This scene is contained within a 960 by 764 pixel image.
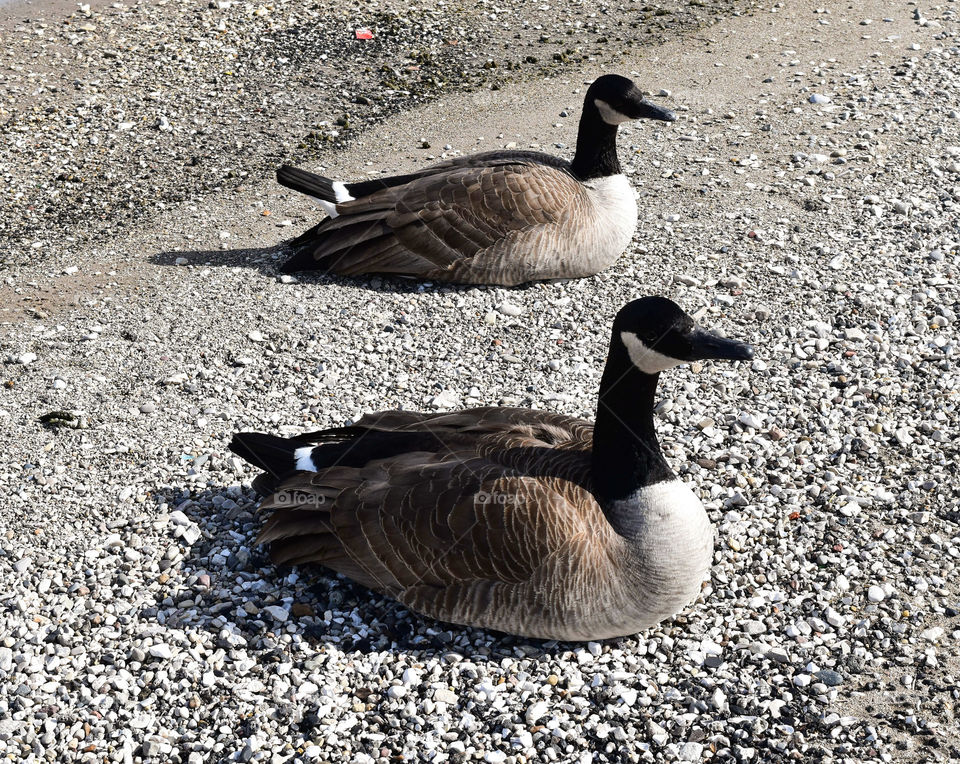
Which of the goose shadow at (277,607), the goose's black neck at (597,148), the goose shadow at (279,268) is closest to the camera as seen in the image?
the goose shadow at (277,607)

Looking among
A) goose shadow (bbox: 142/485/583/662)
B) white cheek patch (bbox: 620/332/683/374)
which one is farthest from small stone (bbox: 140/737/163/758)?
white cheek patch (bbox: 620/332/683/374)

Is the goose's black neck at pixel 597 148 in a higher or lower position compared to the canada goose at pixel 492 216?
higher

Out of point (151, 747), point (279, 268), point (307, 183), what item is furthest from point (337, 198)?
point (151, 747)

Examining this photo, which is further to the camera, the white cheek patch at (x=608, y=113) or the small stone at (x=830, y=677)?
the white cheek patch at (x=608, y=113)

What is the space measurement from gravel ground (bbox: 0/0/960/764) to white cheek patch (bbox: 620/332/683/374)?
1337 millimetres

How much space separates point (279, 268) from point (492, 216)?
1876mm

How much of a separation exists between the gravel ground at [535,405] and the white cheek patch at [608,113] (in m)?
0.99

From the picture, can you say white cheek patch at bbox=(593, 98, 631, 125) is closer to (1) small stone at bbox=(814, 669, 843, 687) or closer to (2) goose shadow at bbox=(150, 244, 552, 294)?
(2) goose shadow at bbox=(150, 244, 552, 294)

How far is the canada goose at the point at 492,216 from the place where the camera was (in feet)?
26.6

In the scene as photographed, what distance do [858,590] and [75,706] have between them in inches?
156

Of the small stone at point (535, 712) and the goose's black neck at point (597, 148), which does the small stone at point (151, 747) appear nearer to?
the small stone at point (535, 712)

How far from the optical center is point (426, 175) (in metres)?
8.51

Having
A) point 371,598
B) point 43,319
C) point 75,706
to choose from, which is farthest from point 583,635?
point 43,319

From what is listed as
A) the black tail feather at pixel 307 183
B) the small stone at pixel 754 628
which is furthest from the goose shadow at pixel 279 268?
the small stone at pixel 754 628
